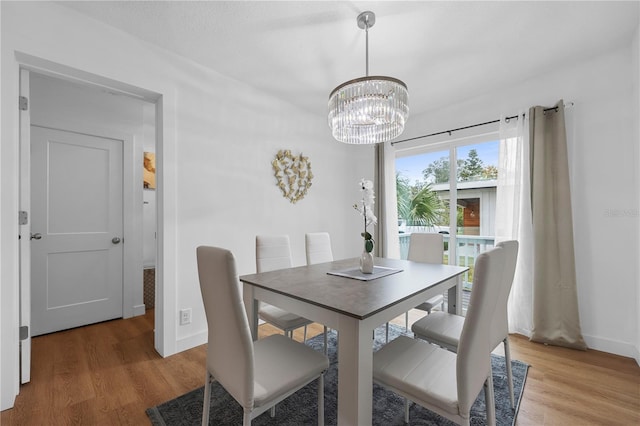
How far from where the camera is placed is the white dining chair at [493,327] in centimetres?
143

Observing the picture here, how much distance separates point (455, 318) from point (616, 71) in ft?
8.07

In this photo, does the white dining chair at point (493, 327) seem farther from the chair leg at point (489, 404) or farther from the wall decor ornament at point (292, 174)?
the wall decor ornament at point (292, 174)

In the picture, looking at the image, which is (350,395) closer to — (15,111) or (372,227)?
(15,111)

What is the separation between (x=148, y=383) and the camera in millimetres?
1860

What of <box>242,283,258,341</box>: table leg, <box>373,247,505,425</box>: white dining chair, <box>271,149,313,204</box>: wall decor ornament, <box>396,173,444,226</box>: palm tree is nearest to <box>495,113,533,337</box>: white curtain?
<box>396,173,444,226</box>: palm tree

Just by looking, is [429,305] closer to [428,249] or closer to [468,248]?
[428,249]

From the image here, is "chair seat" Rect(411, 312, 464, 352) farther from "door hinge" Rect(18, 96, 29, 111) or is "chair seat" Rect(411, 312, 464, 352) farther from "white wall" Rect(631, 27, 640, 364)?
"door hinge" Rect(18, 96, 29, 111)

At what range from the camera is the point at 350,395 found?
112cm

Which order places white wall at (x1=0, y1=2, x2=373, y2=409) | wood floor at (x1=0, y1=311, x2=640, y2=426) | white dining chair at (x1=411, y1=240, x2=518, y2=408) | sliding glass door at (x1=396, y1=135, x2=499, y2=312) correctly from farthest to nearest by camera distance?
sliding glass door at (x1=396, y1=135, x2=499, y2=312)
white wall at (x1=0, y1=2, x2=373, y2=409)
wood floor at (x1=0, y1=311, x2=640, y2=426)
white dining chair at (x1=411, y1=240, x2=518, y2=408)

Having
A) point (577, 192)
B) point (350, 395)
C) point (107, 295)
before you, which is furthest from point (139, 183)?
point (577, 192)

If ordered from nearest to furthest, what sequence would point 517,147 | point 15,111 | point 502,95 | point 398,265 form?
point 15,111, point 398,265, point 517,147, point 502,95

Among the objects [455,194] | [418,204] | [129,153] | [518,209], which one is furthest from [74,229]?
[518,209]

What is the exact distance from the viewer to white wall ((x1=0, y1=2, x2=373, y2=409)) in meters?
1.65

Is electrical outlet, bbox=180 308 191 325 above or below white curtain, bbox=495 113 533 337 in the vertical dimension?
below
